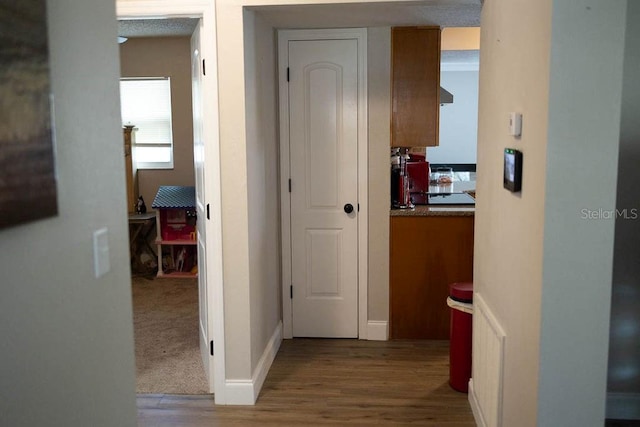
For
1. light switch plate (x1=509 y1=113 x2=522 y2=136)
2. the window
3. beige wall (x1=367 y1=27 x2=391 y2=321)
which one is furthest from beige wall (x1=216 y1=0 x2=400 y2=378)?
the window

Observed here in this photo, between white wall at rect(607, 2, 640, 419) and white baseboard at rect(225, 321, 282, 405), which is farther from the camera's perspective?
white baseboard at rect(225, 321, 282, 405)

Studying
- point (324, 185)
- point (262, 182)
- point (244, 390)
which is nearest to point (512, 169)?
point (262, 182)

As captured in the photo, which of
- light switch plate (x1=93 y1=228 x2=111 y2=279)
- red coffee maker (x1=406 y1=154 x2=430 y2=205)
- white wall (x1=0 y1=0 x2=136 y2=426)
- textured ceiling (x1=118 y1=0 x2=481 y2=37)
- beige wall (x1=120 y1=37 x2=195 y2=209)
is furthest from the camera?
beige wall (x1=120 y1=37 x2=195 y2=209)

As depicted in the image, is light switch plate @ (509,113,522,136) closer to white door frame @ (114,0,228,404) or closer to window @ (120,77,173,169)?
white door frame @ (114,0,228,404)

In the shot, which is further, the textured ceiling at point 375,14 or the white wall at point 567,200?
the textured ceiling at point 375,14

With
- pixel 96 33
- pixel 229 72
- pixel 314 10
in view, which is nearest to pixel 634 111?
pixel 314 10

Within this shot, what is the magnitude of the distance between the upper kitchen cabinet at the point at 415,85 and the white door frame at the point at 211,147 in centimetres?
151

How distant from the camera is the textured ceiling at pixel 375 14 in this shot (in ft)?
11.6

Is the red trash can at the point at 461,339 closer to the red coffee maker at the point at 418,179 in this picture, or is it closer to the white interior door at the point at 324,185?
the white interior door at the point at 324,185

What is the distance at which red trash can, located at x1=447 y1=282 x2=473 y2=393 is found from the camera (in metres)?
3.68

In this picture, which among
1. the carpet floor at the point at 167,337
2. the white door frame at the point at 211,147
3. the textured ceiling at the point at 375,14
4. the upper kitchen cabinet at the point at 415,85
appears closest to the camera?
the white door frame at the point at 211,147

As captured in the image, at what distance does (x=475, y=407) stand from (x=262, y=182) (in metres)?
1.80

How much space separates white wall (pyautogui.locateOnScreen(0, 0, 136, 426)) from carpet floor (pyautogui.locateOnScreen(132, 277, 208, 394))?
220cm

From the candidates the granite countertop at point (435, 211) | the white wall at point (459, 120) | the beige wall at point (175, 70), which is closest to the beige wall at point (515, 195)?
the granite countertop at point (435, 211)
